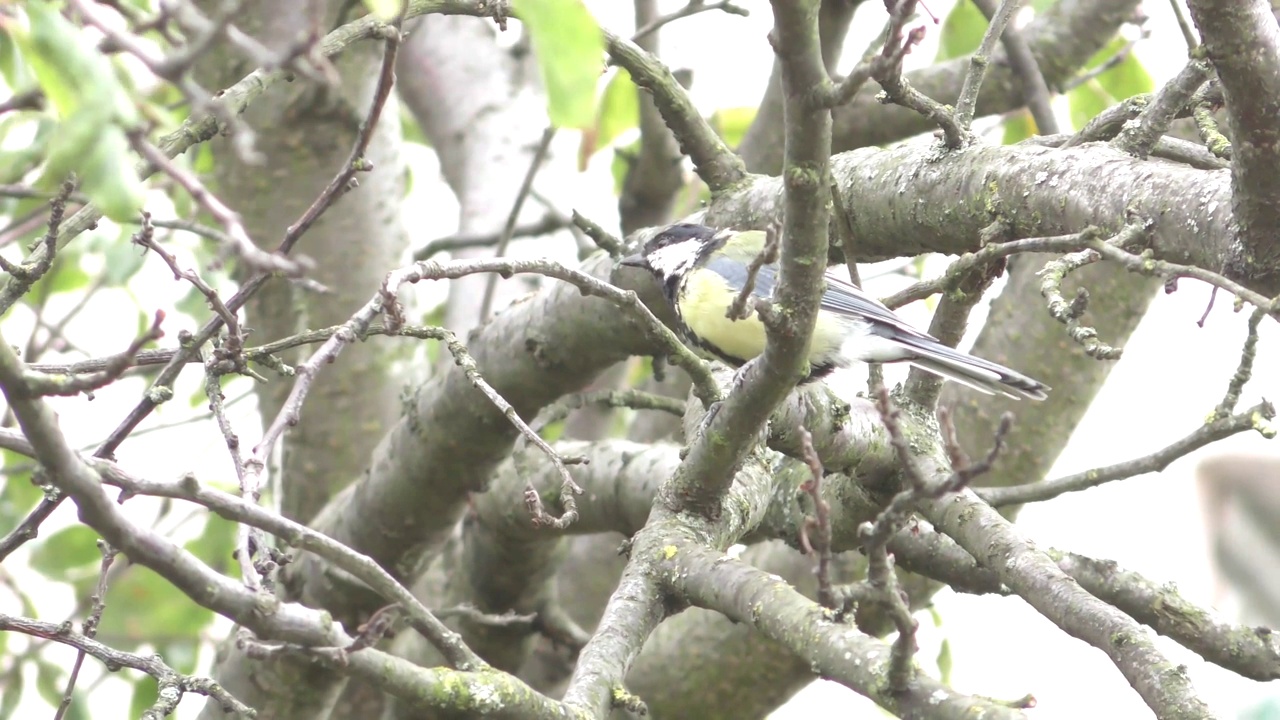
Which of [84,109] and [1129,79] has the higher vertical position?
[1129,79]

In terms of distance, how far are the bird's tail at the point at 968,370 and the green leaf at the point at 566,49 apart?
A: 1848 millimetres

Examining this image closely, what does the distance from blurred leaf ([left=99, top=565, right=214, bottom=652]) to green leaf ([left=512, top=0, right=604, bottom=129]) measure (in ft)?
11.3

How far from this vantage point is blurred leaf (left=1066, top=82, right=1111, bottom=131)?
11.9ft

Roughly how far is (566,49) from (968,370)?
74.9 inches

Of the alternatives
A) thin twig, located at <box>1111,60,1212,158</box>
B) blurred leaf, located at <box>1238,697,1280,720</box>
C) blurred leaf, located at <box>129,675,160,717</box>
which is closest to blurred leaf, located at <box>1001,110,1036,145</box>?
thin twig, located at <box>1111,60,1212,158</box>

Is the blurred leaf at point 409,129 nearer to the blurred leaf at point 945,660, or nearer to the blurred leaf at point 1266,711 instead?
the blurred leaf at point 945,660

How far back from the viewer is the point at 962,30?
396cm

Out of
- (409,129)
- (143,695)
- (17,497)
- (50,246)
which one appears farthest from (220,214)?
(409,129)

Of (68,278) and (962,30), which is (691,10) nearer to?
(962,30)

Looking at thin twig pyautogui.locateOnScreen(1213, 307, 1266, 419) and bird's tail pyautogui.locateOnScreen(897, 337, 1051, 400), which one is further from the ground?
bird's tail pyautogui.locateOnScreen(897, 337, 1051, 400)

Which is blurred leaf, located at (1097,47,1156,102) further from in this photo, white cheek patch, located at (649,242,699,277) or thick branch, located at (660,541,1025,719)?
thick branch, located at (660,541,1025,719)

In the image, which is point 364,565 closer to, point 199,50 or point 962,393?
point 199,50

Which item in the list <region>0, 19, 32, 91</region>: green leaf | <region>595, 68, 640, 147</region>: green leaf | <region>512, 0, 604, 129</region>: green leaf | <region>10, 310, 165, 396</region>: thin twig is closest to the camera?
<region>512, 0, 604, 129</region>: green leaf

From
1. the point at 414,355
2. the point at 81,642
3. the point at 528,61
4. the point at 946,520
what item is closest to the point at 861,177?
the point at 946,520
